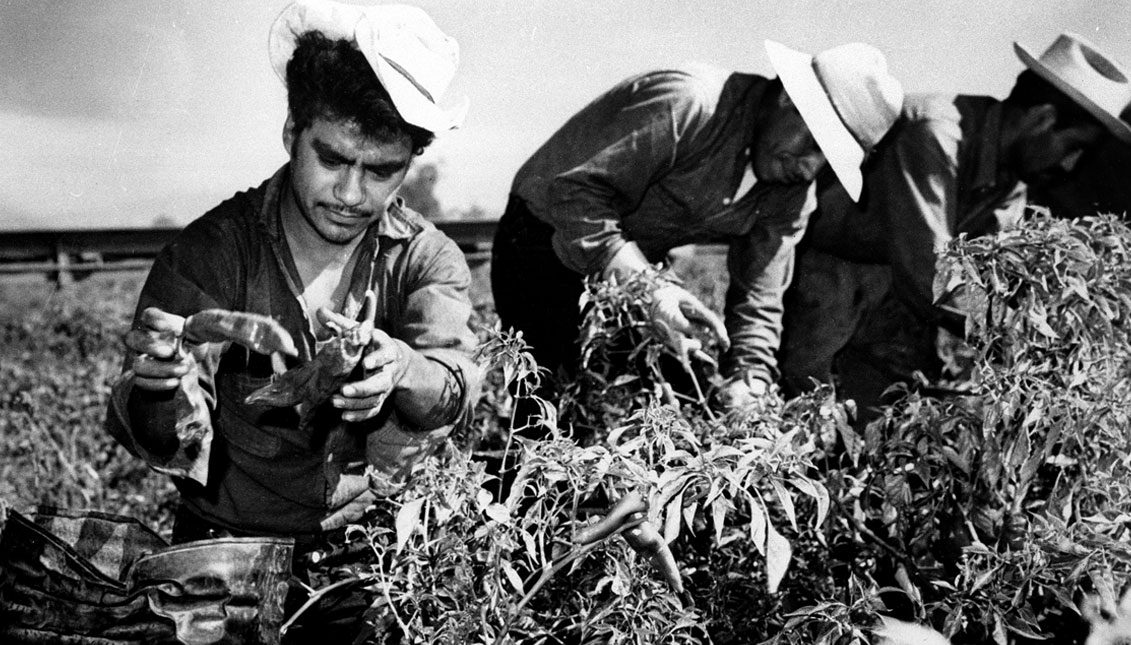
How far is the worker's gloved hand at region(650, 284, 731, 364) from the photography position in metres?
3.34

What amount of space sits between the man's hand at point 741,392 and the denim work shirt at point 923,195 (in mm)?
540

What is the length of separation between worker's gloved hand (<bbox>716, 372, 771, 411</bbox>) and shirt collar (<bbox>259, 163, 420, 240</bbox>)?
37.9 inches

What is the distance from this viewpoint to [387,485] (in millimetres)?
2959

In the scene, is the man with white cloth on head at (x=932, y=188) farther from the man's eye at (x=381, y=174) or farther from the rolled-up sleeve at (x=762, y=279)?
the man's eye at (x=381, y=174)

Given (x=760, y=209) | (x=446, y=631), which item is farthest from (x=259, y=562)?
(x=760, y=209)

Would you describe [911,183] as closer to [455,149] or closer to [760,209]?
[760,209]

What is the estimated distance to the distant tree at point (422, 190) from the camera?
3.50m

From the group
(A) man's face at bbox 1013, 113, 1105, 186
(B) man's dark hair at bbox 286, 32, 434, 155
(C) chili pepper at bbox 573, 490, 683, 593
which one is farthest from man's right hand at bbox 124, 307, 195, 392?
(A) man's face at bbox 1013, 113, 1105, 186

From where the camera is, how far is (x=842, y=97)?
3.64 metres

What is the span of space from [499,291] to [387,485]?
977 mm

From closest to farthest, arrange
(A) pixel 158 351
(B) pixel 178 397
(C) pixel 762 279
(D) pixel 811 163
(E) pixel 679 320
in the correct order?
(A) pixel 158 351
(B) pixel 178 397
(E) pixel 679 320
(D) pixel 811 163
(C) pixel 762 279

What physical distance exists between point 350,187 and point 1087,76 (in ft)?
7.80

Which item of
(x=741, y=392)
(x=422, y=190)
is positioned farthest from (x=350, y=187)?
(x=741, y=392)

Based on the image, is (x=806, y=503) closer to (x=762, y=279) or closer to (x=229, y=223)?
(x=762, y=279)
